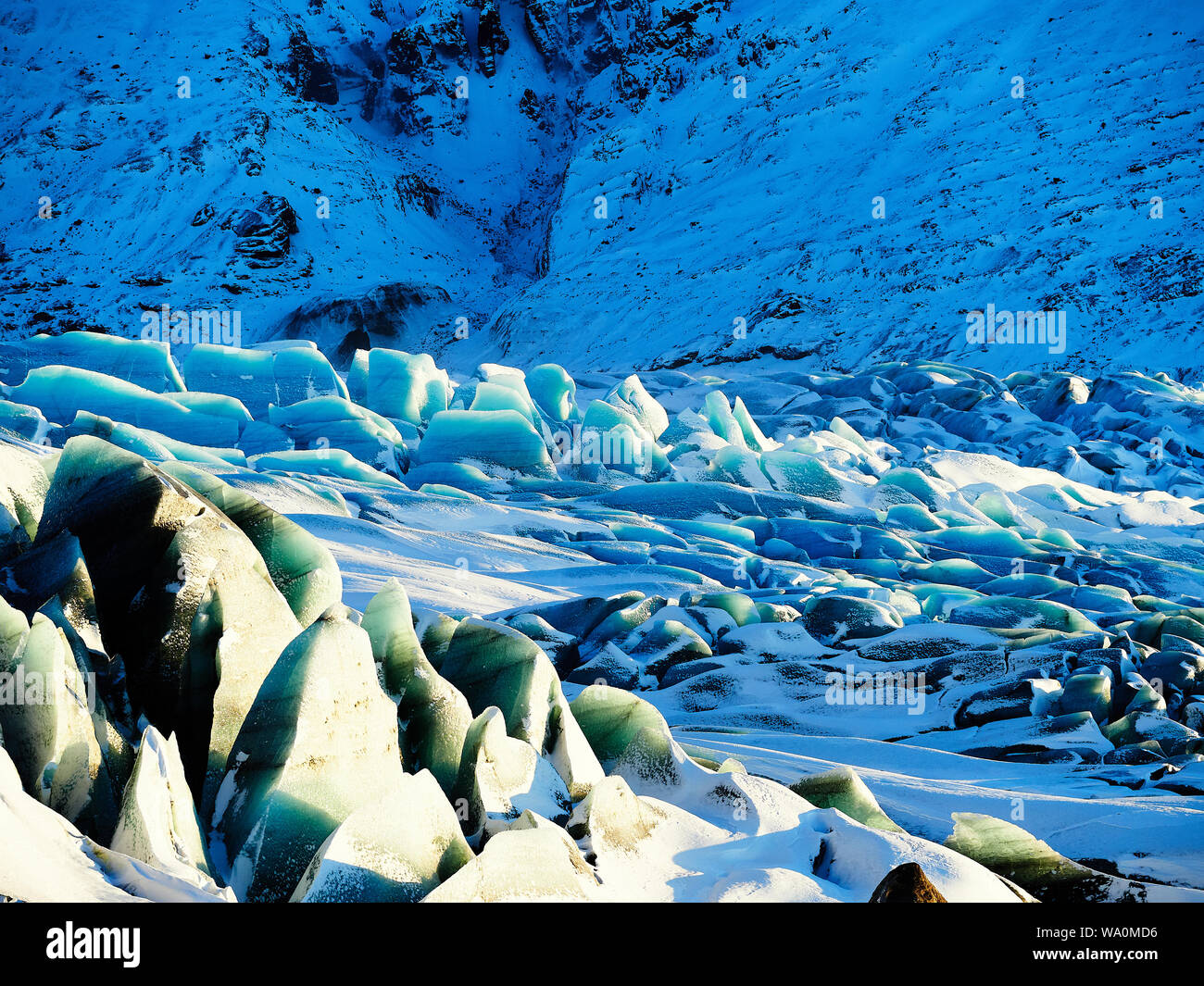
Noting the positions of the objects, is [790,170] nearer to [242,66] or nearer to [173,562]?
[242,66]

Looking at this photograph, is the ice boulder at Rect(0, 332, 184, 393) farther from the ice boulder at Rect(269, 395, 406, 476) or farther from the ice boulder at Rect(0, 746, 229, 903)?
the ice boulder at Rect(0, 746, 229, 903)

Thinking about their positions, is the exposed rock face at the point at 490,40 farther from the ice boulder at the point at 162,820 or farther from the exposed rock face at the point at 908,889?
the exposed rock face at the point at 908,889

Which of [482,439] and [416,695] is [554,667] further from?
[482,439]

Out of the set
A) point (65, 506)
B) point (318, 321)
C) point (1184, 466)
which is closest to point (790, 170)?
point (318, 321)

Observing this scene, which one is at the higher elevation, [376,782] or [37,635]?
[37,635]

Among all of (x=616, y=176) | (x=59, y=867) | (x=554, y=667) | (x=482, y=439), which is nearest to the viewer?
(x=59, y=867)

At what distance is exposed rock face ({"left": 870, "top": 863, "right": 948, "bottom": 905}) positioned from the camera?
235 centimetres

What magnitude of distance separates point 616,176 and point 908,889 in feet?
143

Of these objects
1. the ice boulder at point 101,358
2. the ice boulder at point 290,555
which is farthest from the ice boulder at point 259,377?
the ice boulder at point 290,555

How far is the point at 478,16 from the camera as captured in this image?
56.8 meters

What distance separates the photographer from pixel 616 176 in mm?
43719

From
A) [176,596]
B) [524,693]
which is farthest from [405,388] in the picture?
[176,596]

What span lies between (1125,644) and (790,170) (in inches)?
1360

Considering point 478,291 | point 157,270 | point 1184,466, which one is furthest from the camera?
point 478,291
